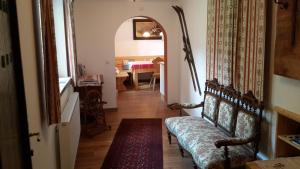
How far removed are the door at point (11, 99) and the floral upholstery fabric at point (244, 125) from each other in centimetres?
198

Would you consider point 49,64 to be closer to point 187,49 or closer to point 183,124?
point 183,124

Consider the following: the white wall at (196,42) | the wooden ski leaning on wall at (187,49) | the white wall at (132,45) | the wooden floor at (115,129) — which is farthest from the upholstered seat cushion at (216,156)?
the white wall at (132,45)

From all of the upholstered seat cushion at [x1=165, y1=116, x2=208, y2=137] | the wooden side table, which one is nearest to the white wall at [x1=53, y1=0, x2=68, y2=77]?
the upholstered seat cushion at [x1=165, y1=116, x2=208, y2=137]

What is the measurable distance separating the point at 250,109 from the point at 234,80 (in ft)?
1.51

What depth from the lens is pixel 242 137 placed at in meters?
2.82

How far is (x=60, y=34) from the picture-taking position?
437cm

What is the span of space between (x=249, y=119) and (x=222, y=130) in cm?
65

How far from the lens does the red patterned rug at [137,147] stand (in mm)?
3543

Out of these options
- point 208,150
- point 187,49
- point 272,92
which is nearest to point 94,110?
point 187,49

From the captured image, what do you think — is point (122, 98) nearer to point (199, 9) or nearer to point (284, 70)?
point (199, 9)

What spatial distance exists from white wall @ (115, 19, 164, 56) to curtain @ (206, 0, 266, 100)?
6357 millimetres

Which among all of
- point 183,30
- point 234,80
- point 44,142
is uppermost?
point 183,30

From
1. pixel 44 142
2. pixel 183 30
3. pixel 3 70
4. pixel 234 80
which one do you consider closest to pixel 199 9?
pixel 183 30

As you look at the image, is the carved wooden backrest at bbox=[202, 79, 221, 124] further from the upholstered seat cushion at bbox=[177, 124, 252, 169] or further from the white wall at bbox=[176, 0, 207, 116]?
the white wall at bbox=[176, 0, 207, 116]
